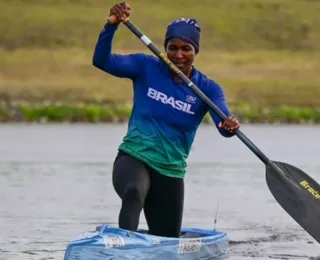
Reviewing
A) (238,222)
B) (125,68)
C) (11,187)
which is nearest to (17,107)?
(11,187)

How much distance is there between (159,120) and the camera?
10781 millimetres

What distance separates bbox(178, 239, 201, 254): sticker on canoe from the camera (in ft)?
35.1

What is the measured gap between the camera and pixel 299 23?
9869 centimetres

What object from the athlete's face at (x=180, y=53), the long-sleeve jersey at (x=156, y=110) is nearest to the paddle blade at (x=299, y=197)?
the long-sleeve jersey at (x=156, y=110)

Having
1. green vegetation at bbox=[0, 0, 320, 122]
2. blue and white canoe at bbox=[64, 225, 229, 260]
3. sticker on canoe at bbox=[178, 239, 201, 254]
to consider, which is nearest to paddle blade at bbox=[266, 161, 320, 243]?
sticker on canoe at bbox=[178, 239, 201, 254]

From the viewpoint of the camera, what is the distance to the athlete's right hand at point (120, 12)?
35.1ft

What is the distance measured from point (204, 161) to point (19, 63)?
175ft

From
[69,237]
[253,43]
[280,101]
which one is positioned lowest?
[69,237]

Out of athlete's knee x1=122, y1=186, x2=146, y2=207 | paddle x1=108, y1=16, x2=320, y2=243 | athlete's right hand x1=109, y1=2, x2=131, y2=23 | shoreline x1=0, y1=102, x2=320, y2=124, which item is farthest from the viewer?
shoreline x1=0, y1=102, x2=320, y2=124

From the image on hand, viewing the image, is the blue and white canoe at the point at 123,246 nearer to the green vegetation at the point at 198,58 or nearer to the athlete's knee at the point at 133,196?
the athlete's knee at the point at 133,196

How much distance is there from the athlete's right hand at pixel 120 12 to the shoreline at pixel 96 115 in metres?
38.1

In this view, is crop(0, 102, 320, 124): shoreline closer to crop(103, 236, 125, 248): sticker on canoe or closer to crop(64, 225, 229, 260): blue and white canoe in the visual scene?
crop(64, 225, 229, 260): blue and white canoe

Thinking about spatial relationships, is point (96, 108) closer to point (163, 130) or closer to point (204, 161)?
point (204, 161)

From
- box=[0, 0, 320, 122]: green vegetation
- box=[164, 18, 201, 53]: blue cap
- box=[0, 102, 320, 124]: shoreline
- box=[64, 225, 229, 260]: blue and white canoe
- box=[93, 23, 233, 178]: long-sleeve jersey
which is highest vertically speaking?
box=[0, 0, 320, 122]: green vegetation
